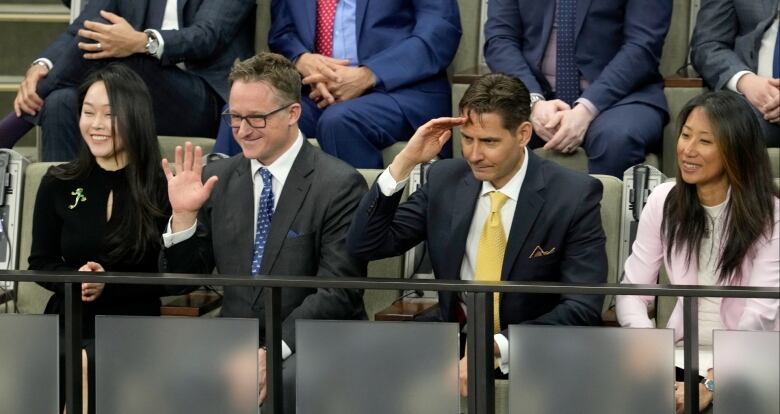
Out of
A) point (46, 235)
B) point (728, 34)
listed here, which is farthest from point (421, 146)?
point (728, 34)

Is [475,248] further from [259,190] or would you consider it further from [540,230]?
[259,190]

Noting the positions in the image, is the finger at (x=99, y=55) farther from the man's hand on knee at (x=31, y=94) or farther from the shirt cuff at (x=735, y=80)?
the shirt cuff at (x=735, y=80)

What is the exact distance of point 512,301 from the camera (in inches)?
103

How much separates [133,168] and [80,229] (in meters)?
0.18

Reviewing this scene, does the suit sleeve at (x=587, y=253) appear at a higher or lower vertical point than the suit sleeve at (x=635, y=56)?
lower

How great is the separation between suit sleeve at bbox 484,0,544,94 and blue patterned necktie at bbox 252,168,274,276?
3.51ft

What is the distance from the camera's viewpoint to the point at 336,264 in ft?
8.71

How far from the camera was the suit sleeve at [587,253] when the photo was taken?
258 cm

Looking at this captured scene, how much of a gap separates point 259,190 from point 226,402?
840 millimetres

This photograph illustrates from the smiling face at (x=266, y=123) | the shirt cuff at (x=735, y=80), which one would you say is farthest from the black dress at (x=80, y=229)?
the shirt cuff at (x=735, y=80)

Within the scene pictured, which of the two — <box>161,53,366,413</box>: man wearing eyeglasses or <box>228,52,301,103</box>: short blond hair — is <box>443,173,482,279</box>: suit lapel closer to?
<box>161,53,366,413</box>: man wearing eyeglasses

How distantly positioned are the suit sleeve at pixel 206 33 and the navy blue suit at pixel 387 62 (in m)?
0.13

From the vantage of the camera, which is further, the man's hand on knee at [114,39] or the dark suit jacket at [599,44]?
the man's hand on knee at [114,39]

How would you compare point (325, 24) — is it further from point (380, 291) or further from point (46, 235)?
point (46, 235)
